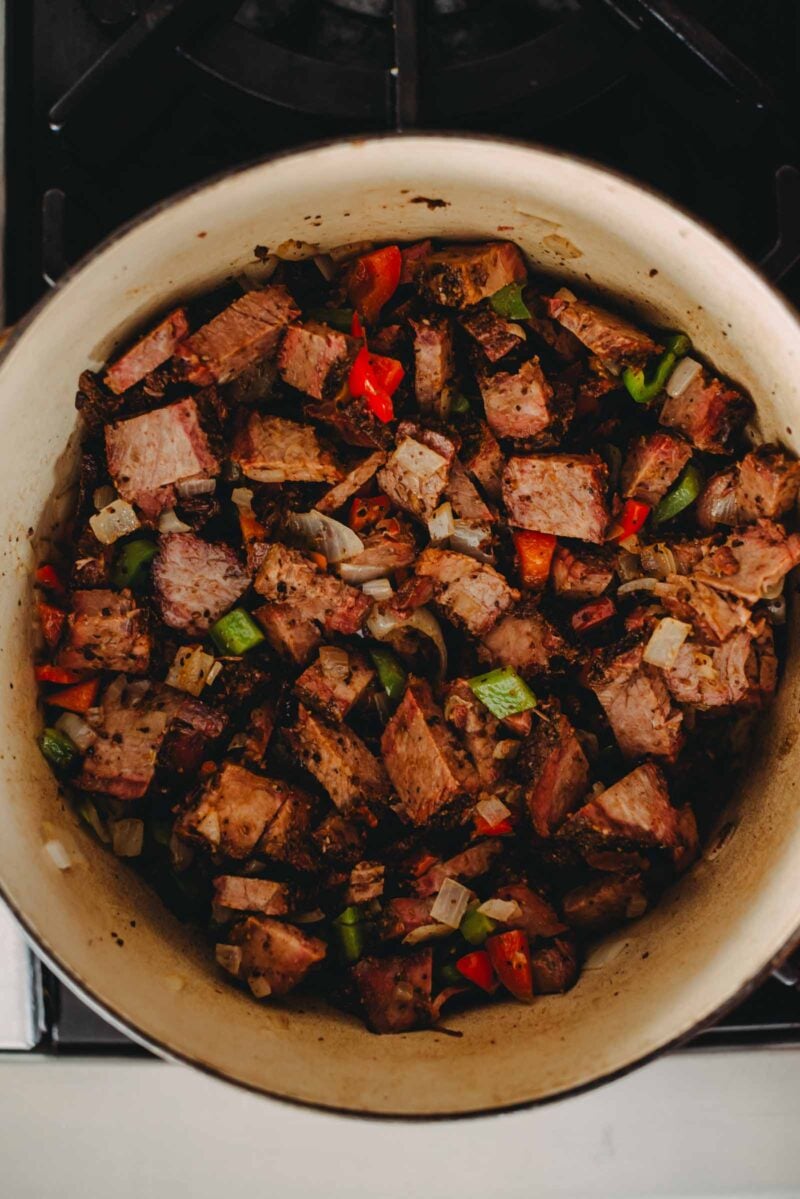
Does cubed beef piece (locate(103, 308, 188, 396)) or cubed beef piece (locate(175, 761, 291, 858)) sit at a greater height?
cubed beef piece (locate(103, 308, 188, 396))

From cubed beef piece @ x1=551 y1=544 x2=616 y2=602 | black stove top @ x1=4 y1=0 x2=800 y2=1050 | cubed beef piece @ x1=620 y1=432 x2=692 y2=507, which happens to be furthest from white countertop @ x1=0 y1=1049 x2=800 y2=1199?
cubed beef piece @ x1=620 y1=432 x2=692 y2=507

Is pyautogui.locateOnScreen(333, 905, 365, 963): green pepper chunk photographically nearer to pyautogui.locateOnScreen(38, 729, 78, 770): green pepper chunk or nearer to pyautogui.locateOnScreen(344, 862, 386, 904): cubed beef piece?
pyautogui.locateOnScreen(344, 862, 386, 904): cubed beef piece

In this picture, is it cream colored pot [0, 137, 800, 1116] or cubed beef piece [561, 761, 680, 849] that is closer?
cream colored pot [0, 137, 800, 1116]

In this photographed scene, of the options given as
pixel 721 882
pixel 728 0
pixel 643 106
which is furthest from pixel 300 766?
pixel 728 0

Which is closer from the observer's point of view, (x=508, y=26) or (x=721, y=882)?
(x=721, y=882)

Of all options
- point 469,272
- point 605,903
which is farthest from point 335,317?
point 605,903

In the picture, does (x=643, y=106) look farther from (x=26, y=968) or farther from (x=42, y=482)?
(x=26, y=968)
